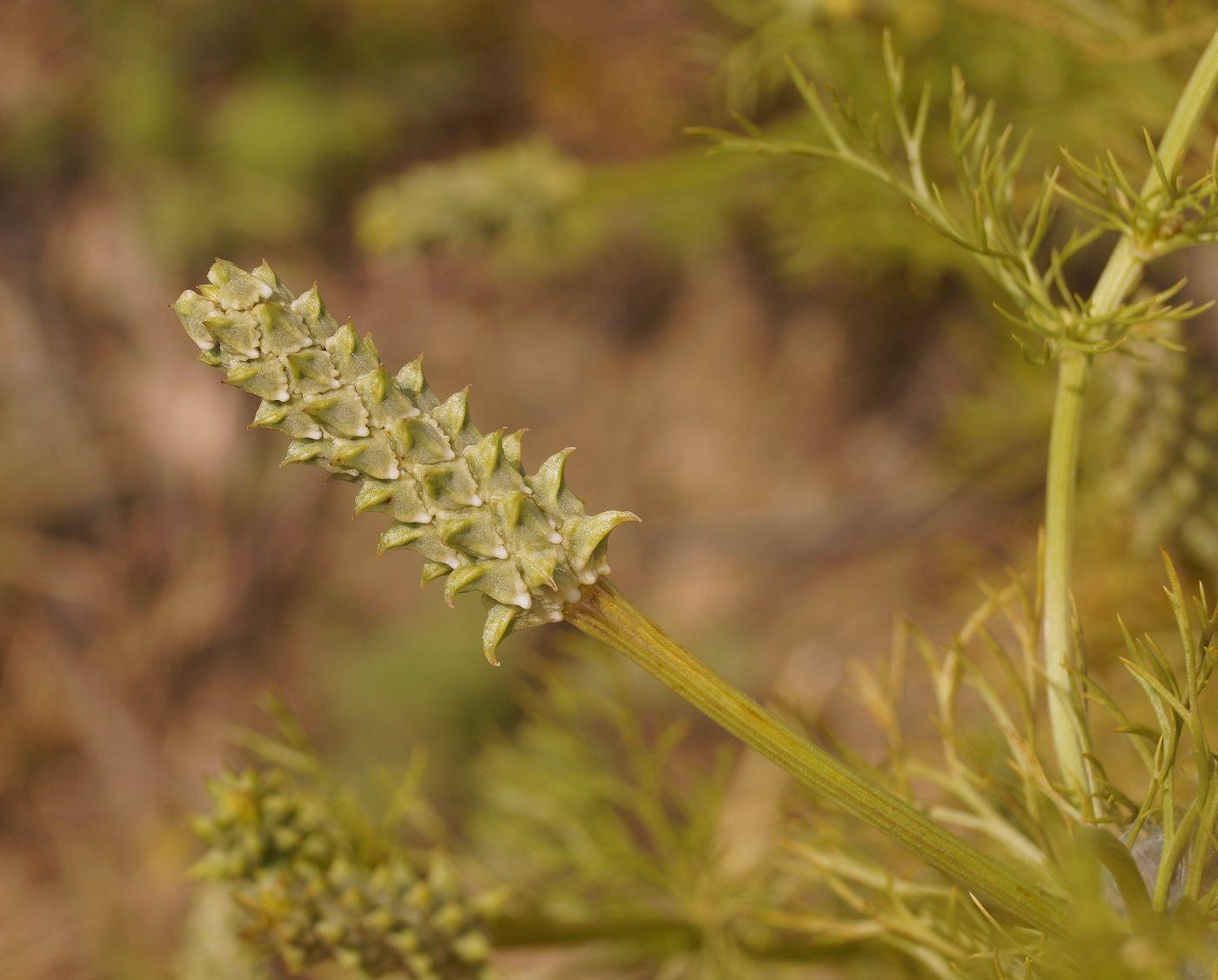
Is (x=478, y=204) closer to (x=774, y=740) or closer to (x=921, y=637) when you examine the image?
(x=921, y=637)

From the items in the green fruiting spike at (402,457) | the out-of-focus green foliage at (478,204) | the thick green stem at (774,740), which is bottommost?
the thick green stem at (774,740)

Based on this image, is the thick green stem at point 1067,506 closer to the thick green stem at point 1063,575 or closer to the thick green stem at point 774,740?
the thick green stem at point 1063,575

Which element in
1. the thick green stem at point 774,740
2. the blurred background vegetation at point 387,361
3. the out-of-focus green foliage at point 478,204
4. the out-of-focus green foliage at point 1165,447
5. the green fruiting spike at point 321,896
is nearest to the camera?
the thick green stem at point 774,740

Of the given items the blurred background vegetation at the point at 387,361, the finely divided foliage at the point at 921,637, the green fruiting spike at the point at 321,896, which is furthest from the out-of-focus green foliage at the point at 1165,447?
the blurred background vegetation at the point at 387,361

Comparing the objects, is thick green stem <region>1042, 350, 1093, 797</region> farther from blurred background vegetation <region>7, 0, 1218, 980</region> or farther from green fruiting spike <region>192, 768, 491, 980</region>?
blurred background vegetation <region>7, 0, 1218, 980</region>

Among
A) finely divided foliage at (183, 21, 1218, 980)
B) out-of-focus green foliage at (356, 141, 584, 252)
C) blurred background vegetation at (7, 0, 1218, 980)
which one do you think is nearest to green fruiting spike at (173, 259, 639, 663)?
finely divided foliage at (183, 21, 1218, 980)
